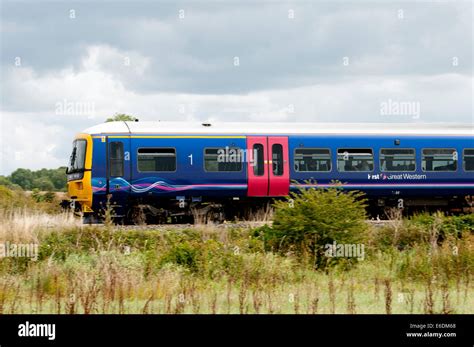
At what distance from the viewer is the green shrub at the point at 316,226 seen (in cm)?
1556

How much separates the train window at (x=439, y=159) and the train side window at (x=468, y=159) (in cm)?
37

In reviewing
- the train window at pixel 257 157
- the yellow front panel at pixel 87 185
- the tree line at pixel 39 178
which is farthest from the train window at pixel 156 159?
the tree line at pixel 39 178

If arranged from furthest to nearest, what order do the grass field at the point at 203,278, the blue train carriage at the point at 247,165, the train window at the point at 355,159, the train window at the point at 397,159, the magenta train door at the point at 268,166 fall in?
the train window at the point at 397,159 → the train window at the point at 355,159 → the magenta train door at the point at 268,166 → the blue train carriage at the point at 247,165 → the grass field at the point at 203,278

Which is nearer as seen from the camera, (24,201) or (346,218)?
(346,218)

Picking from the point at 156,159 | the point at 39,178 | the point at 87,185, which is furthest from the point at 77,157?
the point at 39,178

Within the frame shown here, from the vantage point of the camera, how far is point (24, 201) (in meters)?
28.1

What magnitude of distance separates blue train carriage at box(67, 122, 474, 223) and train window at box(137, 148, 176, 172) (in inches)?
1.2

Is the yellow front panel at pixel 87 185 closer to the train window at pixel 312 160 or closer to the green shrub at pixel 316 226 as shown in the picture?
the train window at pixel 312 160

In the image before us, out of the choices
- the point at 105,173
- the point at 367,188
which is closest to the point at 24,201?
the point at 105,173

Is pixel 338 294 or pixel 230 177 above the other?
pixel 230 177

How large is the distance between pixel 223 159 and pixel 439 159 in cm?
737

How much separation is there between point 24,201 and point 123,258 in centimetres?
1510
